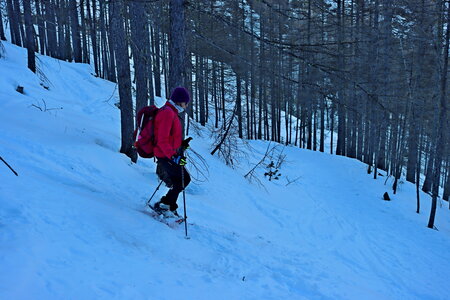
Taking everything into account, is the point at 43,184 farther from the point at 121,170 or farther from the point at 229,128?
the point at 229,128

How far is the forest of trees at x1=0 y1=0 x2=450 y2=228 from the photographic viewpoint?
22.3 feet

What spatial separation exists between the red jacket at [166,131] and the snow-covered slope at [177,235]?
43.6 inches

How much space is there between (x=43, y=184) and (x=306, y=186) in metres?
10.9

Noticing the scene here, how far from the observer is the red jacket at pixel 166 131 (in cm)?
471

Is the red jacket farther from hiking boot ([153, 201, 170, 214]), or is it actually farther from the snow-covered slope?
the snow-covered slope

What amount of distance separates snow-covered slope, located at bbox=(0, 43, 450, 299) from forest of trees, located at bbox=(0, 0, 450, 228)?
194cm

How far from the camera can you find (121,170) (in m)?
6.93

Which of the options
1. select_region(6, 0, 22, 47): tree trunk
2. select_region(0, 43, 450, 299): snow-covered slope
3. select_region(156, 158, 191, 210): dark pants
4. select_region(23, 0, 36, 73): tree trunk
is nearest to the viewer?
select_region(0, 43, 450, 299): snow-covered slope

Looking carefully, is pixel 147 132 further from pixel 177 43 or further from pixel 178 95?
pixel 177 43

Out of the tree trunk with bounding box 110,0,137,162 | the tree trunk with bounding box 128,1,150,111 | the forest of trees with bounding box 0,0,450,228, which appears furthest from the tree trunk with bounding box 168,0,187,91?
the tree trunk with bounding box 110,0,137,162

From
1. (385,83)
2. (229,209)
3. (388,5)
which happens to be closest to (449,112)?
(385,83)

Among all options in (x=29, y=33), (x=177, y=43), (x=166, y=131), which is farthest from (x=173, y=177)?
(x=29, y=33)

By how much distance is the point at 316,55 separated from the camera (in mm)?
17844

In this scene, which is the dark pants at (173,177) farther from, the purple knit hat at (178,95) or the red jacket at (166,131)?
the purple knit hat at (178,95)
